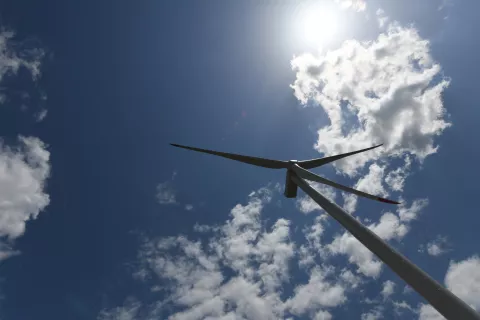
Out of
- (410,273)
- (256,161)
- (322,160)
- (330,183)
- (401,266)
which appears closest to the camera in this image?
(410,273)

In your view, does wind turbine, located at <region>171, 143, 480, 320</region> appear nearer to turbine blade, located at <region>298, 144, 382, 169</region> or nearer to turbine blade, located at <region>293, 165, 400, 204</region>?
turbine blade, located at <region>293, 165, 400, 204</region>

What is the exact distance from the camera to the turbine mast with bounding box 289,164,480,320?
12458 millimetres

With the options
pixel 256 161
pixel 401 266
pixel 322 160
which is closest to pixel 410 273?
pixel 401 266

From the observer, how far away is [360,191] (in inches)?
1118

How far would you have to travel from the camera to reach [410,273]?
48.5ft

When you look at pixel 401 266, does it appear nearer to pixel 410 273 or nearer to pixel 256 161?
pixel 410 273

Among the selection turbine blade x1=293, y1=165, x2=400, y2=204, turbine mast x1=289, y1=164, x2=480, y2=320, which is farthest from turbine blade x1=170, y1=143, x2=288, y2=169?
turbine mast x1=289, y1=164, x2=480, y2=320

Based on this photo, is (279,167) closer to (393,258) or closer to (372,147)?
(372,147)

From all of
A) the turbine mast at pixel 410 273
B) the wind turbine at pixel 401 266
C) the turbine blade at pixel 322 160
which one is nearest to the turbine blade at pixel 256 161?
the turbine blade at pixel 322 160

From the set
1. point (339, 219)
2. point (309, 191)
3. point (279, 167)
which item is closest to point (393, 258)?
point (339, 219)

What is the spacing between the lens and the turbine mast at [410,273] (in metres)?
12.5

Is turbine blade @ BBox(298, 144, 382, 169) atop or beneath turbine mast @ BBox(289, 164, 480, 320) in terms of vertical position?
atop

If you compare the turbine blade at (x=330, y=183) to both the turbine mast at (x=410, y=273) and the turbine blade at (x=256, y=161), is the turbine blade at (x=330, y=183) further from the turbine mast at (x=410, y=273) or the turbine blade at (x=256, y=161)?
the turbine mast at (x=410, y=273)

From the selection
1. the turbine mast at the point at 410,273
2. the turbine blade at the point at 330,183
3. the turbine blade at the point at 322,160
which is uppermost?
the turbine blade at the point at 322,160
